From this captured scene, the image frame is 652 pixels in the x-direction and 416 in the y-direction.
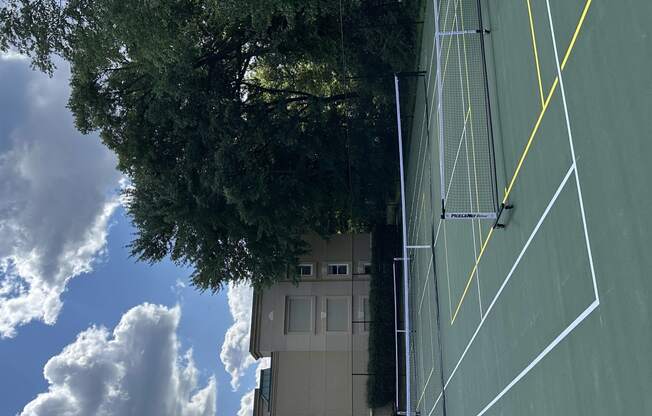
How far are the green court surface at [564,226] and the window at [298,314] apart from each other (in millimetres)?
14354

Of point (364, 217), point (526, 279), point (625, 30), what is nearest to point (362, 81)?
point (364, 217)

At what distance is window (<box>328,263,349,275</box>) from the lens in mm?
26297

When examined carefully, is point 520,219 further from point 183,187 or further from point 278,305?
point 278,305

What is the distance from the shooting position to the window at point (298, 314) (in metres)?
25.2

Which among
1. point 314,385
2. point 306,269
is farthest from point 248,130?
point 314,385

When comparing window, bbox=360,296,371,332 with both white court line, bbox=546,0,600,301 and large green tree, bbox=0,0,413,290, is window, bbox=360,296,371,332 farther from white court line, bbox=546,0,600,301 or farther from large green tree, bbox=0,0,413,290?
white court line, bbox=546,0,600,301

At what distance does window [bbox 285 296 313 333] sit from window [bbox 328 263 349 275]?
5.80 ft

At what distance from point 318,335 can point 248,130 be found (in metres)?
10.2

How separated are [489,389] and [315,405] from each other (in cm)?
1613

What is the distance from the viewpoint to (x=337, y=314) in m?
25.4

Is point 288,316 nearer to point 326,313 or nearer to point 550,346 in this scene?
point 326,313

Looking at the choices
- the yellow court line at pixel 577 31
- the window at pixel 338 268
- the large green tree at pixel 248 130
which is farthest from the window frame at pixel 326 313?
the yellow court line at pixel 577 31

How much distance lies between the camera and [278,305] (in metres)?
25.5

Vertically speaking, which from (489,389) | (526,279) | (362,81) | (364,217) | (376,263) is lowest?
(489,389)
